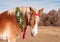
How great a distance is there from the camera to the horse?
5828 mm

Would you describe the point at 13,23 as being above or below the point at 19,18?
below

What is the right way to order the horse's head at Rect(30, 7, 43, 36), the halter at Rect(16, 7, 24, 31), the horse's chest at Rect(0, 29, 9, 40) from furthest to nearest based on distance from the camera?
the halter at Rect(16, 7, 24, 31) < the horse's chest at Rect(0, 29, 9, 40) < the horse's head at Rect(30, 7, 43, 36)

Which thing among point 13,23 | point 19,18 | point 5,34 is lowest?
point 5,34

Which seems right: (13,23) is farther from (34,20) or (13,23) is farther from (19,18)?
(34,20)

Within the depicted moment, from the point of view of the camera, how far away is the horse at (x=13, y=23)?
5828mm

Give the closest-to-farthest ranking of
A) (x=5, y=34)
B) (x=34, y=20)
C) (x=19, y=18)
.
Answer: (x=34, y=20)
(x=5, y=34)
(x=19, y=18)

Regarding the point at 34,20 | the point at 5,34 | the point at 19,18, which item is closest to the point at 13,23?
the point at 19,18

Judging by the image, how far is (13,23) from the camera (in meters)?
5.99

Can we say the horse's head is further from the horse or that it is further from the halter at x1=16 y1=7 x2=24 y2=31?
the halter at x1=16 y1=7 x2=24 y2=31

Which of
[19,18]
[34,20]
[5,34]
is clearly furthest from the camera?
[19,18]

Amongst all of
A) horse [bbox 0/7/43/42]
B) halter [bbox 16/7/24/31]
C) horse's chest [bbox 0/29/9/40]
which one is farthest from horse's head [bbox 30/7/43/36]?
horse's chest [bbox 0/29/9/40]

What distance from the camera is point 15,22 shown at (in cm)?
603

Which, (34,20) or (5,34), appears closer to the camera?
(34,20)

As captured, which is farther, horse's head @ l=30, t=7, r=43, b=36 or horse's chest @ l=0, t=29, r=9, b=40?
horse's chest @ l=0, t=29, r=9, b=40
